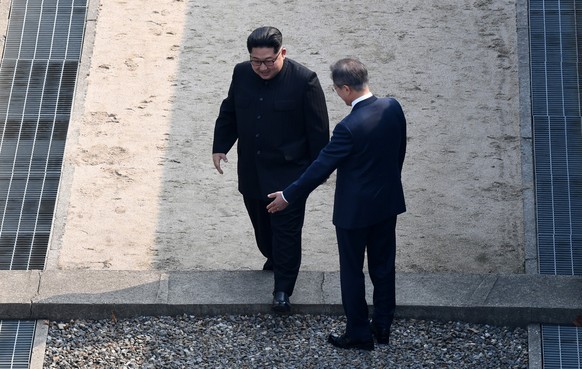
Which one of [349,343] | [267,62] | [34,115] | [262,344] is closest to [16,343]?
[262,344]

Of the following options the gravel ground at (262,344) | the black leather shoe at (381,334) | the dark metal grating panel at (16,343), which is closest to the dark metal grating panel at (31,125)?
the dark metal grating panel at (16,343)

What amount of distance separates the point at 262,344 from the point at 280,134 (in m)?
1.27

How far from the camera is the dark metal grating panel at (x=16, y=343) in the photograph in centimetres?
809

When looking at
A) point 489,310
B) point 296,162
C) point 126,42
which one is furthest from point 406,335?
point 126,42

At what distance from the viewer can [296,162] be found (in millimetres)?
8250

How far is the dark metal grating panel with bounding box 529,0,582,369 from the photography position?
27.0 ft

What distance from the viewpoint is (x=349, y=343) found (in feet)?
26.2

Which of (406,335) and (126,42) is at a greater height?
(126,42)

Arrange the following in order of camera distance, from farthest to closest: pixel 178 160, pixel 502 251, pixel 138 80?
pixel 138 80 → pixel 178 160 → pixel 502 251

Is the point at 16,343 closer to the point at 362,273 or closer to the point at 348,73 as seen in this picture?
the point at 362,273

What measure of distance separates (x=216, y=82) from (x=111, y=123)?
99 cm

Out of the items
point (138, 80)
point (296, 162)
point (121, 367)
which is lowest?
point (121, 367)

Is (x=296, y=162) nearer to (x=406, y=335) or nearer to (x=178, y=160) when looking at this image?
(x=406, y=335)

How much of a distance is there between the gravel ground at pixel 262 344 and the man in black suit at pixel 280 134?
0.24 meters
